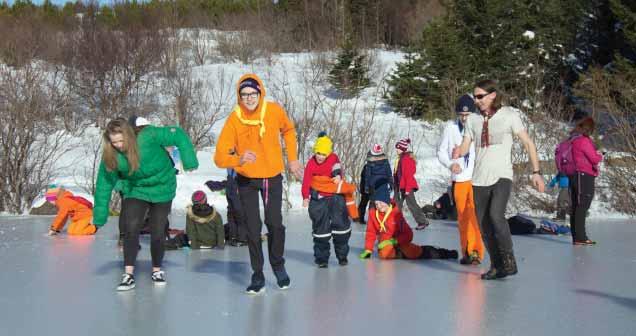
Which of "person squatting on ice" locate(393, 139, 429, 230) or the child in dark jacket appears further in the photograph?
"person squatting on ice" locate(393, 139, 429, 230)

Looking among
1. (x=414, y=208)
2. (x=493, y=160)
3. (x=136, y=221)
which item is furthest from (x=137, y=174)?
(x=414, y=208)

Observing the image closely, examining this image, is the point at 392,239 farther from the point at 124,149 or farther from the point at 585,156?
the point at 124,149

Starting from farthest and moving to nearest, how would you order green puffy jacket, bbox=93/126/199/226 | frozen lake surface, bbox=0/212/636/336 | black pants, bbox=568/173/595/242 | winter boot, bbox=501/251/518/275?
black pants, bbox=568/173/595/242, winter boot, bbox=501/251/518/275, green puffy jacket, bbox=93/126/199/226, frozen lake surface, bbox=0/212/636/336

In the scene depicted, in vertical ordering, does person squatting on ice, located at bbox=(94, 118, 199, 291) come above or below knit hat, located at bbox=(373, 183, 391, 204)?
above

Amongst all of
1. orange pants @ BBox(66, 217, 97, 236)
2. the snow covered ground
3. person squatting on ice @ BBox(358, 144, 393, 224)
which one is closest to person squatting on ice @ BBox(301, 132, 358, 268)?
person squatting on ice @ BBox(358, 144, 393, 224)

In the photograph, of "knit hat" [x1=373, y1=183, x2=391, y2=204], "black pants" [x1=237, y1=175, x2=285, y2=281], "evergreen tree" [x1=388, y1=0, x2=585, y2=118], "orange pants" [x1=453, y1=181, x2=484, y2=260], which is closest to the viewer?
"black pants" [x1=237, y1=175, x2=285, y2=281]

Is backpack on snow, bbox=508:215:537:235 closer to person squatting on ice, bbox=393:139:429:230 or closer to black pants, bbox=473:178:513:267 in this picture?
person squatting on ice, bbox=393:139:429:230

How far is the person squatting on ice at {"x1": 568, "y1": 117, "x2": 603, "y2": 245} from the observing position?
9.48 meters

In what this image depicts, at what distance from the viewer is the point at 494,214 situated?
6.57 metres

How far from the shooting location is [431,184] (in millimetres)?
17141

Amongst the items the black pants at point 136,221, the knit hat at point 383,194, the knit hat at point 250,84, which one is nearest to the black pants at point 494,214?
the knit hat at point 250,84

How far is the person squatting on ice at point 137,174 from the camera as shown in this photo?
629 cm

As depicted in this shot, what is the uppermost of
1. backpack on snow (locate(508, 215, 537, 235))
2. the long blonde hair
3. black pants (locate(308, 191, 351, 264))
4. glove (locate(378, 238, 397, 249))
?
the long blonde hair

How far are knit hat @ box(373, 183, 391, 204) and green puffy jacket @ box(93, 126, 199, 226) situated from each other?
2944mm
